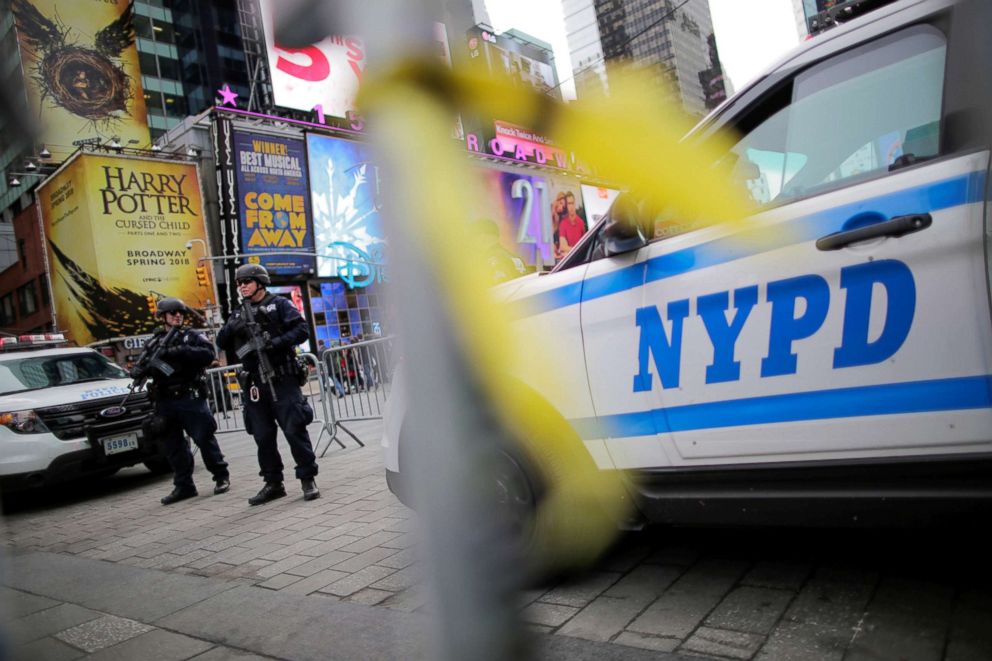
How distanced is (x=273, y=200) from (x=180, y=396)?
69.1 feet

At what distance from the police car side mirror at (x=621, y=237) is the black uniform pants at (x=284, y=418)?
3.50 meters

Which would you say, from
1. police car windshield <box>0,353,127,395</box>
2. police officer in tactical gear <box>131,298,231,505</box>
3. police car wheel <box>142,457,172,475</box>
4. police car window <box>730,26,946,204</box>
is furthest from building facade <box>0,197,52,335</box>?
police car wheel <box>142,457,172,475</box>

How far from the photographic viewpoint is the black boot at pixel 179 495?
6031 millimetres

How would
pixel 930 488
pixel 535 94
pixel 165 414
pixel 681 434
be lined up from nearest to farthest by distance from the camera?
pixel 535 94 → pixel 930 488 → pixel 681 434 → pixel 165 414

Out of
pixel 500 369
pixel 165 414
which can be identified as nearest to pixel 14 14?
pixel 500 369

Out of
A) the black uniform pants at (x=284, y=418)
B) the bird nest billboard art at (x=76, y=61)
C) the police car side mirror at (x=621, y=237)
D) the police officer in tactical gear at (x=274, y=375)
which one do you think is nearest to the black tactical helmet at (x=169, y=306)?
the police officer in tactical gear at (x=274, y=375)

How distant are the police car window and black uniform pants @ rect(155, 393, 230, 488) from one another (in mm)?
5364

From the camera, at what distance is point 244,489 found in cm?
624

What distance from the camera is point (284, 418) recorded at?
17.0ft

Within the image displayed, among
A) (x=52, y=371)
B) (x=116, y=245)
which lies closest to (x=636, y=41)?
(x=52, y=371)

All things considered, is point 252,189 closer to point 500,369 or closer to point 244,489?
point 244,489

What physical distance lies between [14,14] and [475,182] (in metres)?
0.78

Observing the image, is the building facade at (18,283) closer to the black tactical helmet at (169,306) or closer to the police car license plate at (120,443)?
the black tactical helmet at (169,306)

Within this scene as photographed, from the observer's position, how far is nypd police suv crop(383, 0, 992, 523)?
5.98 feet
